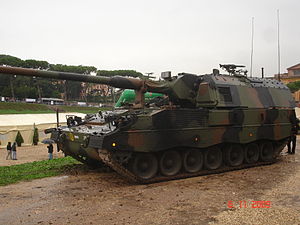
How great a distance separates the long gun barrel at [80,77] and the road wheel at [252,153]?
4889mm

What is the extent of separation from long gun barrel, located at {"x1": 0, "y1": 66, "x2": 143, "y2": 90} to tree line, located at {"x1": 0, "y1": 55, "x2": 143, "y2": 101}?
4842 centimetres

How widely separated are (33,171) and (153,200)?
5477 millimetres

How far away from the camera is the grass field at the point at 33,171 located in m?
10.9

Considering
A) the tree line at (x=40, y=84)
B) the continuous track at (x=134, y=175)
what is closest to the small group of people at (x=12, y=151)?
the continuous track at (x=134, y=175)

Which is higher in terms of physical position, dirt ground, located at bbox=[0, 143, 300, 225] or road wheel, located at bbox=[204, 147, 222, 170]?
road wheel, located at bbox=[204, 147, 222, 170]

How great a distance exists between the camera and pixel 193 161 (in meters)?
11.5

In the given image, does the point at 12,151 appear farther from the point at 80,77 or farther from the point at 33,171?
the point at 80,77

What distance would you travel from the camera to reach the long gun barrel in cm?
916

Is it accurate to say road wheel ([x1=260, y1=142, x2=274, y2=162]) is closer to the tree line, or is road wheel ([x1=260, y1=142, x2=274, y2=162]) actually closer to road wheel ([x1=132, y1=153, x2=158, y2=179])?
road wheel ([x1=132, y1=153, x2=158, y2=179])

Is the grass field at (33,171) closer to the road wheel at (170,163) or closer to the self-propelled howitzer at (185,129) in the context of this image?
the self-propelled howitzer at (185,129)

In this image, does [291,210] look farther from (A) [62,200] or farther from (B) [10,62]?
(B) [10,62]

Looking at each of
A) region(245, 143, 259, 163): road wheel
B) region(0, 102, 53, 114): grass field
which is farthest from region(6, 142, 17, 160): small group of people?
region(0, 102, 53, 114): grass field

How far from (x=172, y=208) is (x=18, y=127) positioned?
2002 centimetres
